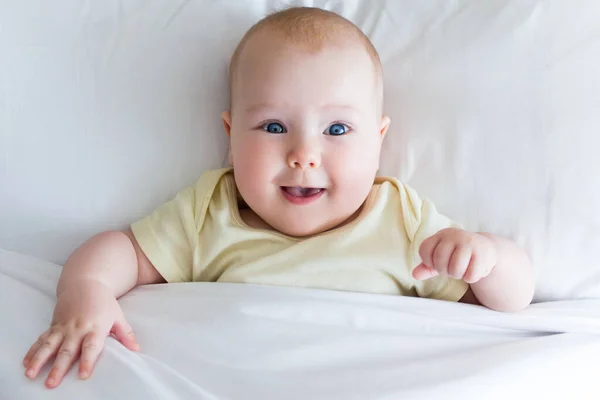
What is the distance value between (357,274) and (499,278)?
223mm

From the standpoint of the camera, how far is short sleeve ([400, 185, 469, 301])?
1066 mm

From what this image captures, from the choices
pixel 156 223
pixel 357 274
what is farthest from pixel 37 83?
pixel 357 274

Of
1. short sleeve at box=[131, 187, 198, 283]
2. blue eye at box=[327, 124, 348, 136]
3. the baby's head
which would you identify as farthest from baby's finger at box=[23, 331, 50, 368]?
blue eye at box=[327, 124, 348, 136]

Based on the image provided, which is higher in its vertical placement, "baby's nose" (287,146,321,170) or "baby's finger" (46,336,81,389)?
"baby's nose" (287,146,321,170)

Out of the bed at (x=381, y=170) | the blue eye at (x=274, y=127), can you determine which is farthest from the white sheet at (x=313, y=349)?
the blue eye at (x=274, y=127)

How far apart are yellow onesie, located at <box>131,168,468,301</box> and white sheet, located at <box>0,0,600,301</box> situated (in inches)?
3.4

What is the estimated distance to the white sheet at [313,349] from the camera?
0.83 metres

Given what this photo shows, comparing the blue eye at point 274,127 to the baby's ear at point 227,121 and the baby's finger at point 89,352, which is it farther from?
the baby's finger at point 89,352

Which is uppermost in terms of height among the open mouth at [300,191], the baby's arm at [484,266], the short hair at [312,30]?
the short hair at [312,30]

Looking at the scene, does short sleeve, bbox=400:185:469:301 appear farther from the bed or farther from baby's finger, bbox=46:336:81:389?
baby's finger, bbox=46:336:81:389

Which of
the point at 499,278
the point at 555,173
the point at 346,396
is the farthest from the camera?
the point at 555,173

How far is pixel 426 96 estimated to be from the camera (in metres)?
1.20

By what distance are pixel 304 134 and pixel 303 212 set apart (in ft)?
0.42

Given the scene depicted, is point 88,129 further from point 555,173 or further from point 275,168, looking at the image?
point 555,173
